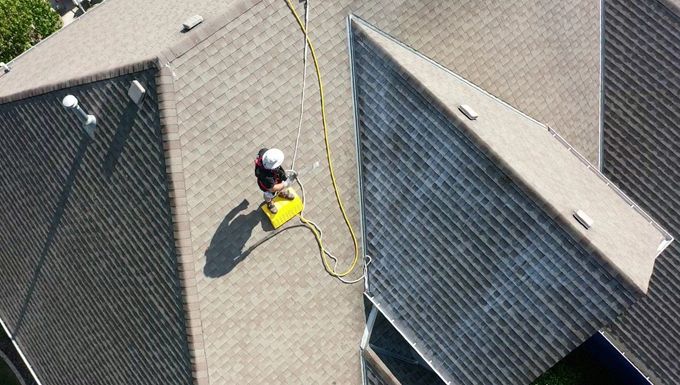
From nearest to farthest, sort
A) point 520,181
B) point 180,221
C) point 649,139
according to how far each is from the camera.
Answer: point 180,221 < point 520,181 < point 649,139

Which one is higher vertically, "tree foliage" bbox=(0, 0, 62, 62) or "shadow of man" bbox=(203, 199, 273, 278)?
"tree foliage" bbox=(0, 0, 62, 62)

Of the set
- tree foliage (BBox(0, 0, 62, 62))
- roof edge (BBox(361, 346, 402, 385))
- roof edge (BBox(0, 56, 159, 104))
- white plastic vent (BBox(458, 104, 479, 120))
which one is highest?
tree foliage (BBox(0, 0, 62, 62))

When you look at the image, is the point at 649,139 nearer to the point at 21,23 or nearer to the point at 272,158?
the point at 272,158

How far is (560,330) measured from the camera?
22125mm

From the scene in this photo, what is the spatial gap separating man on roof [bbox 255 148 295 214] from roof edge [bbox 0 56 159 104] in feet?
16.2

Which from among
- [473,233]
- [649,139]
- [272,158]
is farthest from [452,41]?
[649,139]

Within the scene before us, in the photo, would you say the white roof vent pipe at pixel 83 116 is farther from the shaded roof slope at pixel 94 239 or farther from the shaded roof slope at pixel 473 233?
the shaded roof slope at pixel 473 233

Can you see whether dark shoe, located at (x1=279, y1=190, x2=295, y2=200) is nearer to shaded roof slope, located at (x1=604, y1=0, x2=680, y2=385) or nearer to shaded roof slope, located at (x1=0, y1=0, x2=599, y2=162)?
shaded roof slope, located at (x1=0, y1=0, x2=599, y2=162)

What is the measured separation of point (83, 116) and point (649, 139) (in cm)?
2492

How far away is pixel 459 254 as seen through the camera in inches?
899

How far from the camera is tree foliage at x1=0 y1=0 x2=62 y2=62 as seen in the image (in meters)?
33.7

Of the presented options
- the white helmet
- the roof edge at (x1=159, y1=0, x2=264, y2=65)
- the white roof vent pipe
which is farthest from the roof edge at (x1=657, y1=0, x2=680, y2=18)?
the white roof vent pipe

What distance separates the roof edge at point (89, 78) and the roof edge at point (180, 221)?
0.59 meters

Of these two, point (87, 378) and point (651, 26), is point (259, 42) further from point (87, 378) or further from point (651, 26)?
point (651, 26)
